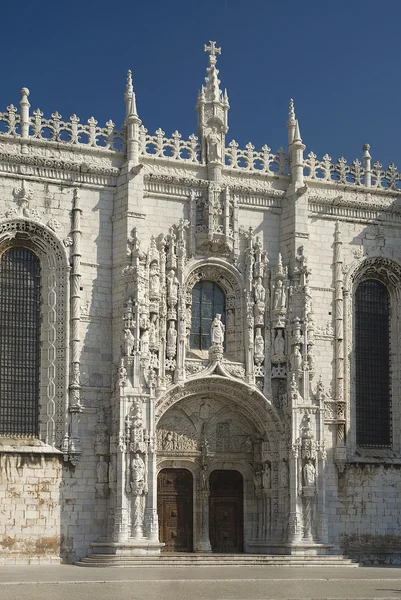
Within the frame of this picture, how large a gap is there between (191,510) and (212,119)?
39.8ft

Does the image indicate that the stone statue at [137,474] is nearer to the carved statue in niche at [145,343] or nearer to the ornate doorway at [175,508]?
the ornate doorway at [175,508]

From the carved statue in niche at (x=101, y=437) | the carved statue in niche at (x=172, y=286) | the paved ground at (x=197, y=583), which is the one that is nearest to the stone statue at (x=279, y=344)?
the carved statue in niche at (x=172, y=286)

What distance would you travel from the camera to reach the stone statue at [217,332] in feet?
127

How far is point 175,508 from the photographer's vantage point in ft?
127

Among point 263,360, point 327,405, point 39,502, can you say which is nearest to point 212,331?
point 263,360


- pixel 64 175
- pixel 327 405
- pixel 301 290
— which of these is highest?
pixel 64 175

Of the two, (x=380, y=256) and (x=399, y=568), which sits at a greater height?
(x=380, y=256)

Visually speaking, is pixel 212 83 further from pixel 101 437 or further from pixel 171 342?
pixel 101 437

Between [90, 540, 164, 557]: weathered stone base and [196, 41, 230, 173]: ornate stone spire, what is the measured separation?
37.7 feet

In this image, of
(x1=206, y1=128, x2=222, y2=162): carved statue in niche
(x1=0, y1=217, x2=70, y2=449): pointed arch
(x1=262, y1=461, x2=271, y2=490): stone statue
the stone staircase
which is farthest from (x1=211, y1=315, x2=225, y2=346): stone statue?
the stone staircase

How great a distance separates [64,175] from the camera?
38.0 m

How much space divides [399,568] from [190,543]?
20.5 feet

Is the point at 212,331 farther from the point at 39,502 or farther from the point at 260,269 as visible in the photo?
the point at 39,502

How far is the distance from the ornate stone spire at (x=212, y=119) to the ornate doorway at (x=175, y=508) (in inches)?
368
